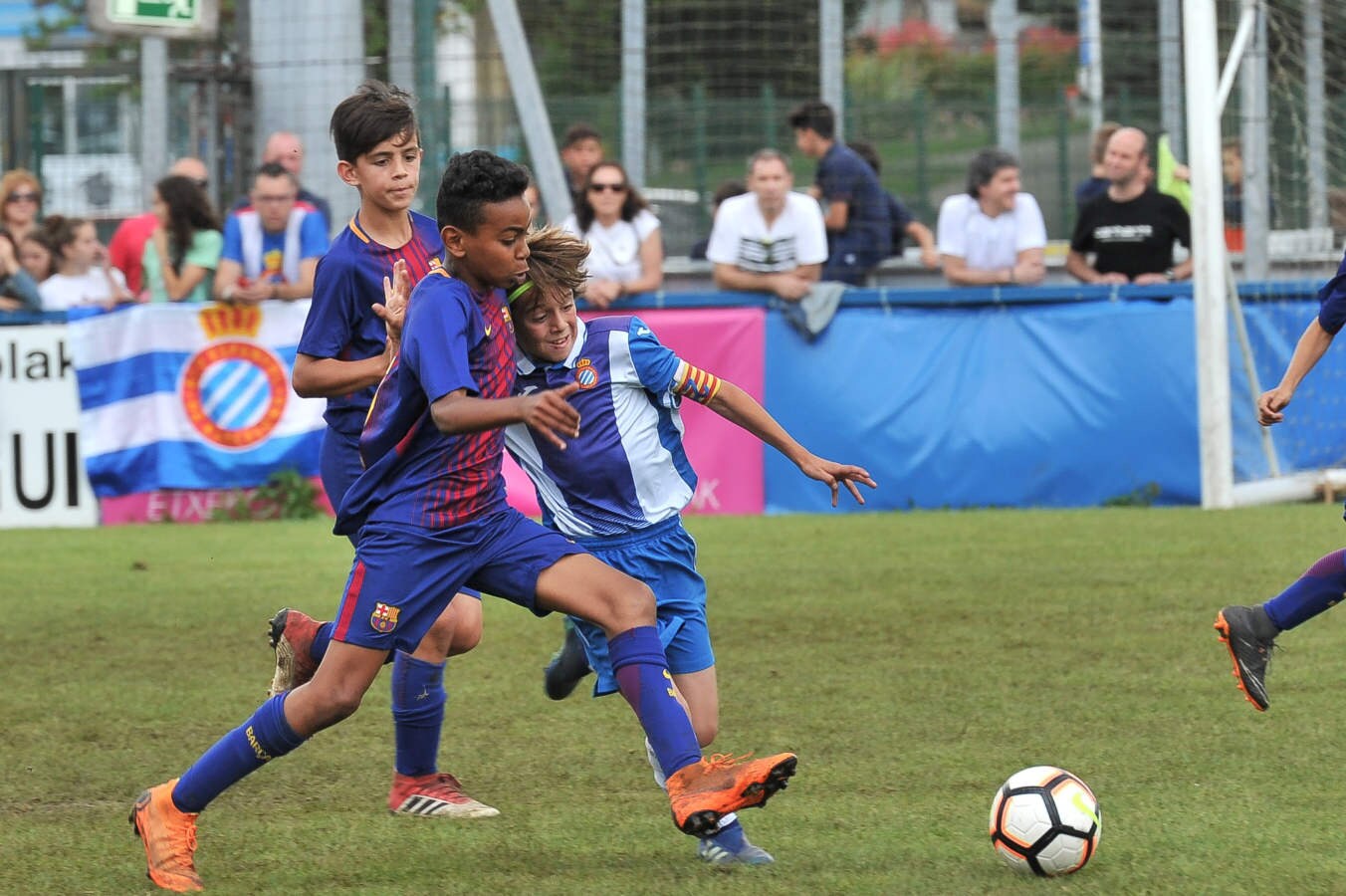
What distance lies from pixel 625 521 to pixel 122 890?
61.6 inches

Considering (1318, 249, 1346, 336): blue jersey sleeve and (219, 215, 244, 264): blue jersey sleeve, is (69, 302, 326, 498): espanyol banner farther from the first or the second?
(1318, 249, 1346, 336): blue jersey sleeve

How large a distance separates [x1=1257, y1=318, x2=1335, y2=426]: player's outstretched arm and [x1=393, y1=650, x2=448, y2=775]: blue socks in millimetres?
2646

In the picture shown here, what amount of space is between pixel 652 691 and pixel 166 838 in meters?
1.19

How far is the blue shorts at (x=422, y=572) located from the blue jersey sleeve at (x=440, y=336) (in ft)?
1.23

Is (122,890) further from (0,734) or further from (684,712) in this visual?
(0,734)

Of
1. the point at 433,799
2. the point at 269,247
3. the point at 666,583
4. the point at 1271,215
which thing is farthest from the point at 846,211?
the point at 433,799

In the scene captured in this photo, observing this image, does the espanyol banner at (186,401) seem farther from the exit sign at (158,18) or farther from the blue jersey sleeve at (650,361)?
the blue jersey sleeve at (650,361)

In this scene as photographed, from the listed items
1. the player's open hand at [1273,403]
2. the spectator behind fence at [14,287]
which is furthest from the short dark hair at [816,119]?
the player's open hand at [1273,403]

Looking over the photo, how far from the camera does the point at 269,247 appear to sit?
11.6 m

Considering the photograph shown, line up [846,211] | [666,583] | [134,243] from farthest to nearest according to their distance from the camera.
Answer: [134,243]
[846,211]
[666,583]

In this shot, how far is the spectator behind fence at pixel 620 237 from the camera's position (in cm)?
1188

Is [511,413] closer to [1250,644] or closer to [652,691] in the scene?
[652,691]

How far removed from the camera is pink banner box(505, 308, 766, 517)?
1187cm

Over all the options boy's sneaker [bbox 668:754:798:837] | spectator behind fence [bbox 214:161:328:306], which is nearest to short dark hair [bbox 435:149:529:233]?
boy's sneaker [bbox 668:754:798:837]
